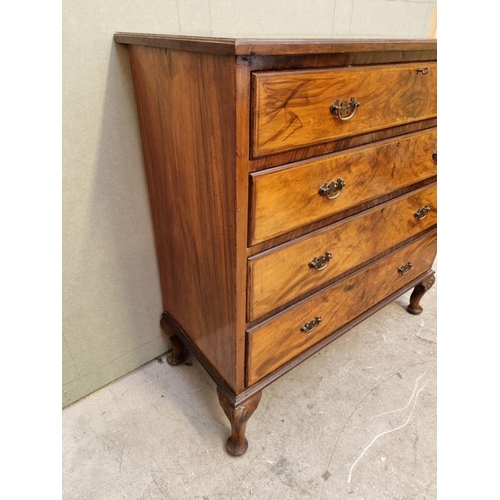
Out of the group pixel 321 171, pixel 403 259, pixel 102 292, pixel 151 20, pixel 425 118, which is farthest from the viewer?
pixel 403 259

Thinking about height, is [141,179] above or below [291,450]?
above

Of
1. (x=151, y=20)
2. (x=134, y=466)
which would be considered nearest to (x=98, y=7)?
(x=151, y=20)

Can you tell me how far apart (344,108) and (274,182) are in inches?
9.6

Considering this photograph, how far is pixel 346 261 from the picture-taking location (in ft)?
3.80

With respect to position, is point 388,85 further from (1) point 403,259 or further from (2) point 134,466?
(2) point 134,466

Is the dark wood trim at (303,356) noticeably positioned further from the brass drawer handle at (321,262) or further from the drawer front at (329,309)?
the brass drawer handle at (321,262)

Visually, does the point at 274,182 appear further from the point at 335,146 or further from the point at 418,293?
the point at 418,293

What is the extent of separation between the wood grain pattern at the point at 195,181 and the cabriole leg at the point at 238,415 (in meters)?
0.06

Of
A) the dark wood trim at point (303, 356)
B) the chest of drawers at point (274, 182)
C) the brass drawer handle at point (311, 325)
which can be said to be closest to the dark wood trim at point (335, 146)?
the chest of drawers at point (274, 182)

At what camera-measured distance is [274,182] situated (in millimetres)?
833

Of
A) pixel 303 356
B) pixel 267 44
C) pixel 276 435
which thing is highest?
pixel 267 44

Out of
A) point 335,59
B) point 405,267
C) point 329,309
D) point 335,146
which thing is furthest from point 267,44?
point 405,267

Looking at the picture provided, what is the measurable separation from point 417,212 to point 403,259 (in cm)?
19

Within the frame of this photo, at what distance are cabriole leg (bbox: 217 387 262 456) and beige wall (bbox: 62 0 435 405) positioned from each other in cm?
49
